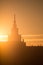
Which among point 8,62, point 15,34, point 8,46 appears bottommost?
point 8,62

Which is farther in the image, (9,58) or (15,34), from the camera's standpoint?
(15,34)

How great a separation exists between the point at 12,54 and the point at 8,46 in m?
1.17

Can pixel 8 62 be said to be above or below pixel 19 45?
below

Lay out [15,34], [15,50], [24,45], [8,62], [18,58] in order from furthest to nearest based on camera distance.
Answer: [15,34] < [24,45] < [15,50] < [18,58] < [8,62]

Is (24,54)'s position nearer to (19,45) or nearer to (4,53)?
(4,53)

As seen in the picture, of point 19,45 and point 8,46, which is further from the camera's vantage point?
point 19,45

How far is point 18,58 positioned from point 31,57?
98 cm

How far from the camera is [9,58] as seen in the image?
14461mm

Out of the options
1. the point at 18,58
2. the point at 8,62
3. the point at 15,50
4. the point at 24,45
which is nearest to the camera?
the point at 8,62

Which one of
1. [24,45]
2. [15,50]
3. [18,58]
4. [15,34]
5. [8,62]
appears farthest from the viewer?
[15,34]

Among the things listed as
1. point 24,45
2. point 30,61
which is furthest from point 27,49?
point 30,61

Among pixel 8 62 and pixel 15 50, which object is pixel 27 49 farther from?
pixel 8 62

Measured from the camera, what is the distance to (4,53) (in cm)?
1483

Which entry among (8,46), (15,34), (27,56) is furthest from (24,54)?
(15,34)
